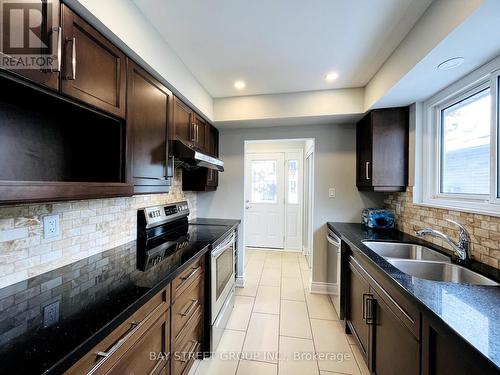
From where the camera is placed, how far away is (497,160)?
139cm

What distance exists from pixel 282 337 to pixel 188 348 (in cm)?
94

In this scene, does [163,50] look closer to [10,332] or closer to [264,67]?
[264,67]

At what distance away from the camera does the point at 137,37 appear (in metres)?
1.39

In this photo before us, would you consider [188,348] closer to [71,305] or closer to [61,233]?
[71,305]

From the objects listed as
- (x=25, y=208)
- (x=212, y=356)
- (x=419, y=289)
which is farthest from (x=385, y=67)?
(x=212, y=356)

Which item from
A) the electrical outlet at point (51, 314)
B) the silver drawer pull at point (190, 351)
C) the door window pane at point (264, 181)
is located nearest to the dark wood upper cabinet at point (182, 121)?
the electrical outlet at point (51, 314)

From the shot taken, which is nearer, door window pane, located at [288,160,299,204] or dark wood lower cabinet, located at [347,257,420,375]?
dark wood lower cabinet, located at [347,257,420,375]

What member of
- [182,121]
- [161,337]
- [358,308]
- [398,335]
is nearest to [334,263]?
[358,308]

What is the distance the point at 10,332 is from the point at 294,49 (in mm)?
2216

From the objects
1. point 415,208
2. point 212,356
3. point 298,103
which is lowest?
point 212,356

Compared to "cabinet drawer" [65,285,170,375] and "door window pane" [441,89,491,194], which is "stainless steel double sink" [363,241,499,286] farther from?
"cabinet drawer" [65,285,170,375]

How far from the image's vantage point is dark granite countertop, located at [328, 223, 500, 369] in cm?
70

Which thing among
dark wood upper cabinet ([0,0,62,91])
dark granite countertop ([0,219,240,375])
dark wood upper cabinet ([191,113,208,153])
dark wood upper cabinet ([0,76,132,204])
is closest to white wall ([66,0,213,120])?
dark wood upper cabinet ([0,0,62,91])

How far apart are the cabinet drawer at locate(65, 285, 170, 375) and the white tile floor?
934 millimetres
